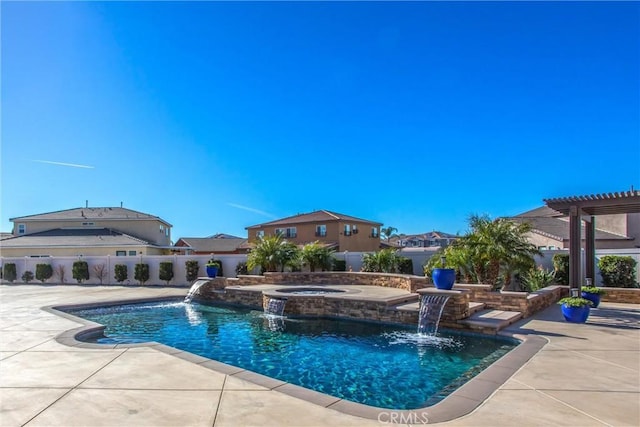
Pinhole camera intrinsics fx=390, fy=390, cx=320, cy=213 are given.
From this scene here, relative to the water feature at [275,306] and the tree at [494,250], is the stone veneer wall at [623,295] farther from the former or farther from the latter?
the water feature at [275,306]

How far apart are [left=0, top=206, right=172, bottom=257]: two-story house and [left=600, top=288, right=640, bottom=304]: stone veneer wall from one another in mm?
26672

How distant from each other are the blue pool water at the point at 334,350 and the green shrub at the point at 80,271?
10.9 m

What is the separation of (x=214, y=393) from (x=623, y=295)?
12.4m

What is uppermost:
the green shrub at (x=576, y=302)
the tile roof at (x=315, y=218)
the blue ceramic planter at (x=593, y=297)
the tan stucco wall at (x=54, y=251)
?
the tile roof at (x=315, y=218)

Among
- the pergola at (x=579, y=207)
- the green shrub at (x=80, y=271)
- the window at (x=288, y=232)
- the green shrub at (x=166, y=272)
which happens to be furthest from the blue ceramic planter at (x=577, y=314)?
the window at (x=288, y=232)

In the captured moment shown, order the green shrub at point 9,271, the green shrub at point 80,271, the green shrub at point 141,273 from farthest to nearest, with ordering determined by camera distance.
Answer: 1. the green shrub at point 9,271
2. the green shrub at point 80,271
3. the green shrub at point 141,273

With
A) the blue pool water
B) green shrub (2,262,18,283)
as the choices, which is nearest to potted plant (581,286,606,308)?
the blue pool water

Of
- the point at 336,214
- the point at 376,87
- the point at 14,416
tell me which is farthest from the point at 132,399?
the point at 336,214

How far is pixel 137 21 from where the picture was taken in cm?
1040

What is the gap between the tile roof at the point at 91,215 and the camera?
31469 millimetres

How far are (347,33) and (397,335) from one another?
9600 mm

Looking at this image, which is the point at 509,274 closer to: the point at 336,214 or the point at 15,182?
the point at 15,182

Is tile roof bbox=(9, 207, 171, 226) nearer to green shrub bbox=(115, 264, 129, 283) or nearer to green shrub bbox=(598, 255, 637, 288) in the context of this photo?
green shrub bbox=(115, 264, 129, 283)

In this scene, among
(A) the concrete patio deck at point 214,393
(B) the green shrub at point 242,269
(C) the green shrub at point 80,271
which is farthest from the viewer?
(C) the green shrub at point 80,271
